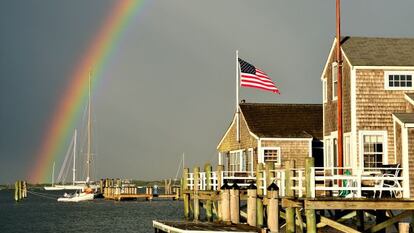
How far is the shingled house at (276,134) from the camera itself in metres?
45.4

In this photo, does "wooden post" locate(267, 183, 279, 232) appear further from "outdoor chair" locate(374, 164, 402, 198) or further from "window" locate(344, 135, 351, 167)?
"window" locate(344, 135, 351, 167)

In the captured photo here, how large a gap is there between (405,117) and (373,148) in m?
3.21

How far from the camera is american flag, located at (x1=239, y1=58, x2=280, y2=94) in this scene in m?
47.4

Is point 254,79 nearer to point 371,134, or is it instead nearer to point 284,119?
point 284,119

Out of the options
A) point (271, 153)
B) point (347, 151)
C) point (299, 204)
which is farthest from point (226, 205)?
point (271, 153)

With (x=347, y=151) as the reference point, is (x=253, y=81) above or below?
above

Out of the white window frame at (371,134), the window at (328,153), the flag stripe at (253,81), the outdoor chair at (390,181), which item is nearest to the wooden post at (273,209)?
the outdoor chair at (390,181)

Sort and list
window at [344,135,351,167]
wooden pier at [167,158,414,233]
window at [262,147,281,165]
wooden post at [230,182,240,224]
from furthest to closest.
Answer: window at [262,147,281,165]
window at [344,135,351,167]
wooden post at [230,182,240,224]
wooden pier at [167,158,414,233]

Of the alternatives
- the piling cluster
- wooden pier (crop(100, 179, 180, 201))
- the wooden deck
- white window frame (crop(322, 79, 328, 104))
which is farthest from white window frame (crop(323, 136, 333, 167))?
wooden pier (crop(100, 179, 180, 201))

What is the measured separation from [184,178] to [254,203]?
1421 cm

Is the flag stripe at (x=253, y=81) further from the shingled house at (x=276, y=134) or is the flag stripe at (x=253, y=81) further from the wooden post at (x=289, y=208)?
the wooden post at (x=289, y=208)

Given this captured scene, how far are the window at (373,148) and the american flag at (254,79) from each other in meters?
12.7

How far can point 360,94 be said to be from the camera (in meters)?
35.8

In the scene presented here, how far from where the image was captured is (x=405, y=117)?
33.0m
